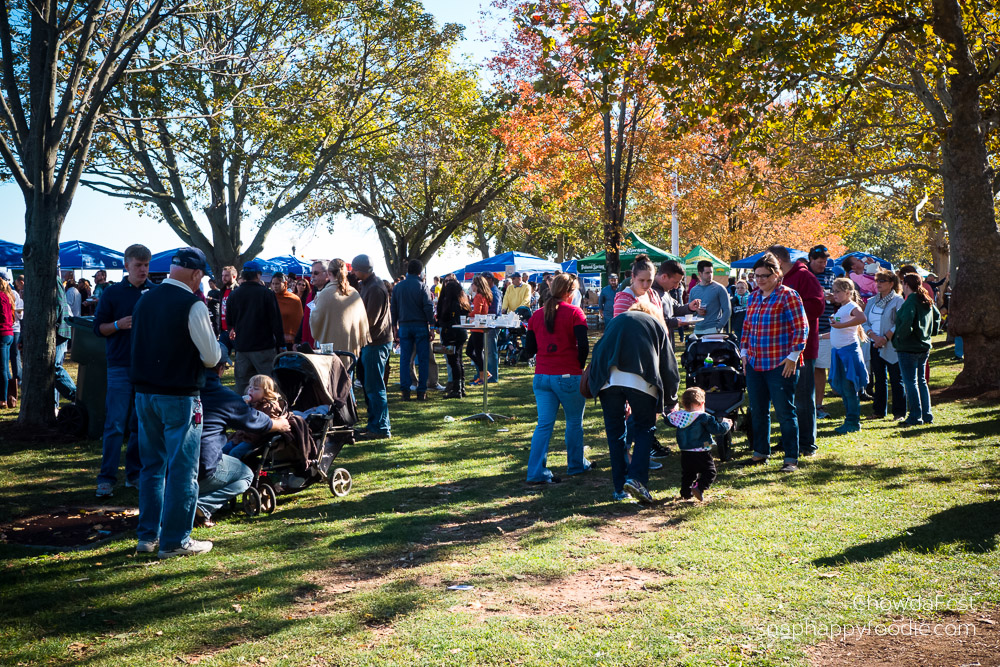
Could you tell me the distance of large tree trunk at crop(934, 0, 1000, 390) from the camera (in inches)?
502

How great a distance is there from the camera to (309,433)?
7.32 meters

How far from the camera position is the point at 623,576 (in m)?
5.28

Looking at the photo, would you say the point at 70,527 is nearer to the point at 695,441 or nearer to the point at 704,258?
the point at 695,441

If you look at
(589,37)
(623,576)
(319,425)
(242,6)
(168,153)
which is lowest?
(623,576)

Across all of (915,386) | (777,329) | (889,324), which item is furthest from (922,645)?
(889,324)

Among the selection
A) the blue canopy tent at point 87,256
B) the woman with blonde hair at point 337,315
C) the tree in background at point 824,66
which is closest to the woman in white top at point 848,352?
the tree in background at point 824,66

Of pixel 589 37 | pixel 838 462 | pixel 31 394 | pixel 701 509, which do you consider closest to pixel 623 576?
pixel 701 509

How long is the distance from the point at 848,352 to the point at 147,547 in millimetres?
7875

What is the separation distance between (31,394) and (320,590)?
24.5 feet

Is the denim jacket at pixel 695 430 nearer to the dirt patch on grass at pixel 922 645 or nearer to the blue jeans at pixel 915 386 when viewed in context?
the dirt patch on grass at pixel 922 645

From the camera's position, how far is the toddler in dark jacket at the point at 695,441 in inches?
270

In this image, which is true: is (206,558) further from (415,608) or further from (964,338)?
(964,338)

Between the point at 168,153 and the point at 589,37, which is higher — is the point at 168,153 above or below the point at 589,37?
above

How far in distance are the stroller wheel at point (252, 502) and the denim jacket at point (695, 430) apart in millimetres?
3407
